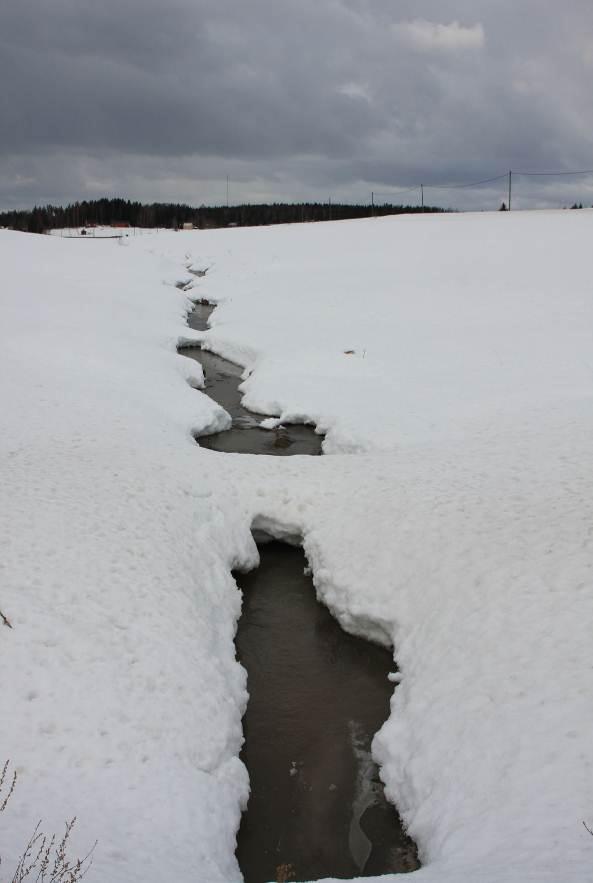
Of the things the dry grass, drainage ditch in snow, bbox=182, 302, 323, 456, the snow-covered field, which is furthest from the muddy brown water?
drainage ditch in snow, bbox=182, 302, 323, 456

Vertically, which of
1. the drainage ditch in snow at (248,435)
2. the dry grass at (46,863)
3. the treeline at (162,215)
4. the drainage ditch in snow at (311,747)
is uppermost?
the treeline at (162,215)

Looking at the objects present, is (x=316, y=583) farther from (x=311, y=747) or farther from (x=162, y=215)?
(x=162, y=215)

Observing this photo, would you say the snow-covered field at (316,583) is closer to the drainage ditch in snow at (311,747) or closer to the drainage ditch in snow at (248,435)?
the drainage ditch in snow at (311,747)

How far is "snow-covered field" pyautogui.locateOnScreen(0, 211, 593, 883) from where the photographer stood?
6621 millimetres

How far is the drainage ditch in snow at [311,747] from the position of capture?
Answer: 7305 millimetres

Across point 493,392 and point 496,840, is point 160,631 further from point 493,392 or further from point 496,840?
point 493,392

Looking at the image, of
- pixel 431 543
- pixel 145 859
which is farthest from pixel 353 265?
pixel 145 859

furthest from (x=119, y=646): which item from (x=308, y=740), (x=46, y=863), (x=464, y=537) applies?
(x=464, y=537)

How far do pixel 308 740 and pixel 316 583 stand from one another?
3.91 meters

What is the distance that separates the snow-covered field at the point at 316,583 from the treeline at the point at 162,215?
511 ft

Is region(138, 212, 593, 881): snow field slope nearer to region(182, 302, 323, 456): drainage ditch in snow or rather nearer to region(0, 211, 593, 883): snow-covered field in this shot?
region(0, 211, 593, 883): snow-covered field

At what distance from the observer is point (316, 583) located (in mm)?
12500

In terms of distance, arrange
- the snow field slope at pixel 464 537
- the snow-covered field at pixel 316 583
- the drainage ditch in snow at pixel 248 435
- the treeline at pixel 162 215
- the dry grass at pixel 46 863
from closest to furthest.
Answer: the dry grass at pixel 46 863 → the snow-covered field at pixel 316 583 → the snow field slope at pixel 464 537 → the drainage ditch in snow at pixel 248 435 → the treeline at pixel 162 215

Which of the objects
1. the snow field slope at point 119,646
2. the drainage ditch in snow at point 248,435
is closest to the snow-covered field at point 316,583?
the snow field slope at point 119,646
